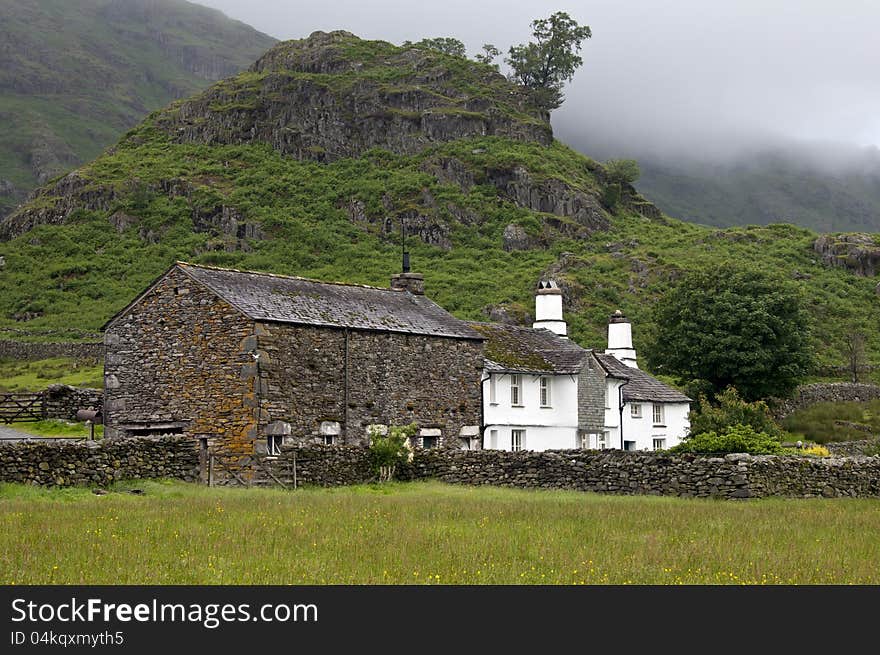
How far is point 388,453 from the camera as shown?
3875cm

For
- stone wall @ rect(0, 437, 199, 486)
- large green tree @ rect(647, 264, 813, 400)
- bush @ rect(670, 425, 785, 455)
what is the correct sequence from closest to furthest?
1. stone wall @ rect(0, 437, 199, 486)
2. bush @ rect(670, 425, 785, 455)
3. large green tree @ rect(647, 264, 813, 400)

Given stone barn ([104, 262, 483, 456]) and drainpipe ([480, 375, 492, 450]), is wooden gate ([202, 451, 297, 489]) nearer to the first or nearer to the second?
stone barn ([104, 262, 483, 456])

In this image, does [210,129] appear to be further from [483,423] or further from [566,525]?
[566,525]

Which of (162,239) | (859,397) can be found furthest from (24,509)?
(162,239)

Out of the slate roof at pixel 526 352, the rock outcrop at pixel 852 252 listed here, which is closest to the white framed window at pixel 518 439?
the slate roof at pixel 526 352

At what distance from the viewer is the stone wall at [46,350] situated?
259 feet

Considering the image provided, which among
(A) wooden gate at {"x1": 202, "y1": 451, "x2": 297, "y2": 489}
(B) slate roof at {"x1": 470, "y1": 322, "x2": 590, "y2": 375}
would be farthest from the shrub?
A: (B) slate roof at {"x1": 470, "y1": 322, "x2": 590, "y2": 375}

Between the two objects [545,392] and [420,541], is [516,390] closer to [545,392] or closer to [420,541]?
→ [545,392]

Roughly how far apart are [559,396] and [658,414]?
9317 mm

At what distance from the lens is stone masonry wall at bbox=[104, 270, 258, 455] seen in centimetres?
3809

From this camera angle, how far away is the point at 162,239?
11419 cm

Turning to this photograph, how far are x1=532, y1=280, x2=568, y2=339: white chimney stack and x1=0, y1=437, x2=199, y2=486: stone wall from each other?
85.7ft

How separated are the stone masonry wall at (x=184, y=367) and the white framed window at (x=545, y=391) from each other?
1735 centimetres
